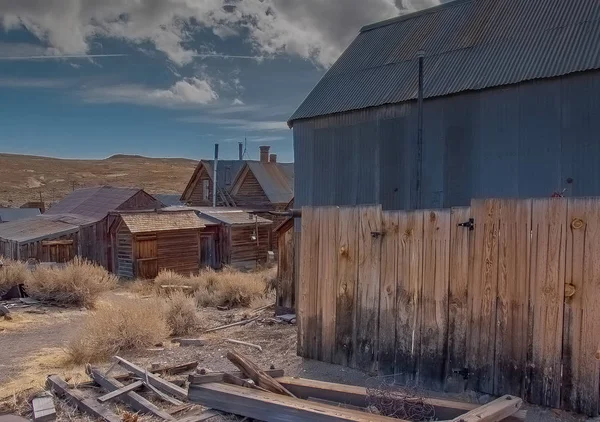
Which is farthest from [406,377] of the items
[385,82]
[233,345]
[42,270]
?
[42,270]

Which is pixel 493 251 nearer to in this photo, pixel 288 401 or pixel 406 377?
pixel 406 377

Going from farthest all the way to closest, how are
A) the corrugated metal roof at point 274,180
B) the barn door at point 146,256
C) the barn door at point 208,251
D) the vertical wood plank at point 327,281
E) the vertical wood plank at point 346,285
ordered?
the corrugated metal roof at point 274,180
the barn door at point 208,251
the barn door at point 146,256
the vertical wood plank at point 327,281
the vertical wood plank at point 346,285

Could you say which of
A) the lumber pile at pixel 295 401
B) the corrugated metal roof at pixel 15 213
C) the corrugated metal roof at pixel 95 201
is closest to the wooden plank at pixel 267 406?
the lumber pile at pixel 295 401

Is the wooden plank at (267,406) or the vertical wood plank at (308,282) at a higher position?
the vertical wood plank at (308,282)

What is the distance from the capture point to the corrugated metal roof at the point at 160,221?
2408cm

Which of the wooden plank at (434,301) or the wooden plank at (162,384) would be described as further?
the wooden plank at (162,384)

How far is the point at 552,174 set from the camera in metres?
9.56

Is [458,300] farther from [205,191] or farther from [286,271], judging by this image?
[205,191]

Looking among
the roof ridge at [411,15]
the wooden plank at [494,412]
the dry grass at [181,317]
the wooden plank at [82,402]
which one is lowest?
the dry grass at [181,317]

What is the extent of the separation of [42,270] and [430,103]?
12.8 m

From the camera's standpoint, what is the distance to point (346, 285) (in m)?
6.03

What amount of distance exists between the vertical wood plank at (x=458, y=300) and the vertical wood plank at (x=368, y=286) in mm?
857

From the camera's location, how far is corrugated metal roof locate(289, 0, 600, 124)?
9914 mm

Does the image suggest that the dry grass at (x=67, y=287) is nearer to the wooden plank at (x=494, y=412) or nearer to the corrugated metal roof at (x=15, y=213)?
the wooden plank at (x=494, y=412)
